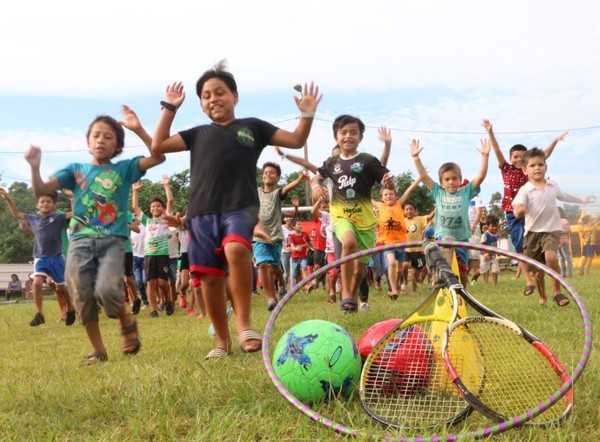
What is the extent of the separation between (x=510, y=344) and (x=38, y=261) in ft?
27.7

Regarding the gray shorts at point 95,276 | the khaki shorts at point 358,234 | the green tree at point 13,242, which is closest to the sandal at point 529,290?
the khaki shorts at point 358,234

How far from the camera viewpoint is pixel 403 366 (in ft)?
9.14

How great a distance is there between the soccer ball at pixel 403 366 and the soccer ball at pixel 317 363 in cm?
16

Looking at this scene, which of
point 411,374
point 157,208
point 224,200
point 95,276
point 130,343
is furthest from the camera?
point 157,208

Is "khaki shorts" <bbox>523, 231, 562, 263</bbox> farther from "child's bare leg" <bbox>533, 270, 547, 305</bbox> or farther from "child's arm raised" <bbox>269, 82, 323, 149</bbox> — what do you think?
"child's arm raised" <bbox>269, 82, 323, 149</bbox>

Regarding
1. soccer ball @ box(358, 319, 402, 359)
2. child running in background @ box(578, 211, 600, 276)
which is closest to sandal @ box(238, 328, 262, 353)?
soccer ball @ box(358, 319, 402, 359)

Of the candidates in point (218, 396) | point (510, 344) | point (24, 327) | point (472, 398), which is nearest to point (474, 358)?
point (510, 344)

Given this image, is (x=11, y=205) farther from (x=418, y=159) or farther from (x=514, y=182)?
(x=514, y=182)

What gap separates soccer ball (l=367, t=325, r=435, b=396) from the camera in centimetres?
277

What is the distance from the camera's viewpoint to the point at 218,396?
2908 millimetres

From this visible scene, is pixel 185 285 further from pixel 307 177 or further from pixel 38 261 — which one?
pixel 307 177

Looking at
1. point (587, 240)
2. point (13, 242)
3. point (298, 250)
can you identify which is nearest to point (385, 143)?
point (298, 250)

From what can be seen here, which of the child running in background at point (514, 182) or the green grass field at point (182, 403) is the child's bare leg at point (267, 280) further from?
the green grass field at point (182, 403)

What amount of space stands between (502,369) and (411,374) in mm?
410
